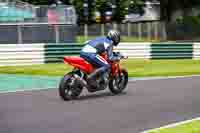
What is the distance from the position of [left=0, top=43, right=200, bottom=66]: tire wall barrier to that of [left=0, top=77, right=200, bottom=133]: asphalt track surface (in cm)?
738

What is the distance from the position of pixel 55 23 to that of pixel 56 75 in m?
11.9

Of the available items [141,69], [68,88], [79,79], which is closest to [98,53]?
[79,79]

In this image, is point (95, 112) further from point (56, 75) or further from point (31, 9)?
point (31, 9)

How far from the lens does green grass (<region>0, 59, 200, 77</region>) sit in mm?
21656

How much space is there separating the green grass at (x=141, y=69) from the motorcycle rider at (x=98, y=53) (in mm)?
6452

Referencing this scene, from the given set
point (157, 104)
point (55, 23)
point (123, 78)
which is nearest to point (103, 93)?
point (123, 78)

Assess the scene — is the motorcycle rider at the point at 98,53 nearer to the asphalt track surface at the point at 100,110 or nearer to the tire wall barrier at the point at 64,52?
the asphalt track surface at the point at 100,110

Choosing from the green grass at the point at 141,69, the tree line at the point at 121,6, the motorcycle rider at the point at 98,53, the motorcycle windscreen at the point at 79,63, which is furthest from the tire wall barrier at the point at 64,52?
the tree line at the point at 121,6

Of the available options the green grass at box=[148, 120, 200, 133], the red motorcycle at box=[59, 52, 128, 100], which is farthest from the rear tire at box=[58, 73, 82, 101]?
the green grass at box=[148, 120, 200, 133]

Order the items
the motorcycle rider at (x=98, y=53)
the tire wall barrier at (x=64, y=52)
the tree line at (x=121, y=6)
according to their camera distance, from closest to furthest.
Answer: the motorcycle rider at (x=98, y=53), the tire wall barrier at (x=64, y=52), the tree line at (x=121, y=6)

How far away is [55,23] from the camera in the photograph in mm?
32719

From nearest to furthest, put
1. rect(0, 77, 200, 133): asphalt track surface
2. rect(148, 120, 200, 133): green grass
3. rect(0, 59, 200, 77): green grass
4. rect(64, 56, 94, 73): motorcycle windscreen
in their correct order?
rect(148, 120, 200, 133): green grass < rect(0, 77, 200, 133): asphalt track surface < rect(64, 56, 94, 73): motorcycle windscreen < rect(0, 59, 200, 77): green grass

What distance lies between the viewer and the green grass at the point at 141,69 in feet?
71.1

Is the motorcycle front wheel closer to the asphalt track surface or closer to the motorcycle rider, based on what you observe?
the asphalt track surface
